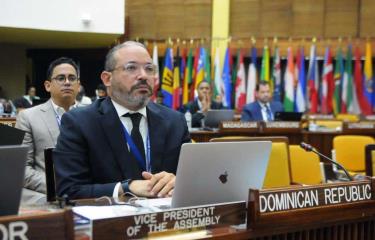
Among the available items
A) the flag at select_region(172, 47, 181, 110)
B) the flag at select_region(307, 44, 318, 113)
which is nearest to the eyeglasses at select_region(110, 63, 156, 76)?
the flag at select_region(172, 47, 181, 110)

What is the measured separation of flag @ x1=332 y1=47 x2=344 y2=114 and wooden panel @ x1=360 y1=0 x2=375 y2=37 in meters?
0.82

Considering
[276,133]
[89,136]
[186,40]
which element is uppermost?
[186,40]

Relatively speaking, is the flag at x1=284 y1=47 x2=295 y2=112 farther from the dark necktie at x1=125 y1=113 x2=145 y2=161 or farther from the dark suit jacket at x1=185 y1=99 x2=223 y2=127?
the dark necktie at x1=125 y1=113 x2=145 y2=161

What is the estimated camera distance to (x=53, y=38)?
10.0 m

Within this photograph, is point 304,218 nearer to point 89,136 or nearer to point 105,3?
point 89,136

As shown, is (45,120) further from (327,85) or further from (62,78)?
(327,85)

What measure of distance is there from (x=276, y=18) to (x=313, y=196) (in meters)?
9.85

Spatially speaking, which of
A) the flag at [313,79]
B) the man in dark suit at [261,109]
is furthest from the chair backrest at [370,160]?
the flag at [313,79]

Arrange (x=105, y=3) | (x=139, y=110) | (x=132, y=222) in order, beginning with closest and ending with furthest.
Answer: (x=132, y=222), (x=139, y=110), (x=105, y=3)

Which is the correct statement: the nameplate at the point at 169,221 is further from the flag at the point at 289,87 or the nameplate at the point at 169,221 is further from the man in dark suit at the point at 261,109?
the flag at the point at 289,87

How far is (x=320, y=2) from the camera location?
10.6 metres

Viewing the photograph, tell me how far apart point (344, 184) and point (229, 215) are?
0.49 metres

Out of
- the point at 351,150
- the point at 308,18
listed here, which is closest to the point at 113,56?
the point at 351,150

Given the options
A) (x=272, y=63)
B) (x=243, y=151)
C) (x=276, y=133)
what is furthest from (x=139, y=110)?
(x=272, y=63)
